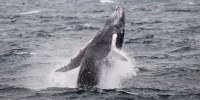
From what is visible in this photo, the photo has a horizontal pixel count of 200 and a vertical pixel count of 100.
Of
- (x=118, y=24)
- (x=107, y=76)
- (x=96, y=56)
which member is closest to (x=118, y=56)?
(x=96, y=56)

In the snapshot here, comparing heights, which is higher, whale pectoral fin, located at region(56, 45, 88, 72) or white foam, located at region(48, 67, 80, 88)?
whale pectoral fin, located at region(56, 45, 88, 72)

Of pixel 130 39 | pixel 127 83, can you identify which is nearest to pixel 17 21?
pixel 130 39

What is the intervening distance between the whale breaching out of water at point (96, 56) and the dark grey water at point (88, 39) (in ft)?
1.41

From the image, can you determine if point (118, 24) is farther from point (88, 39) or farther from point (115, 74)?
point (88, 39)

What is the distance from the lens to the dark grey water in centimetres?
1186

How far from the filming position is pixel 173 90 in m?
Answer: 11.9

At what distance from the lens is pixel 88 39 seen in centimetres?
2144

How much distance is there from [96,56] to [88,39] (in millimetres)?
9644

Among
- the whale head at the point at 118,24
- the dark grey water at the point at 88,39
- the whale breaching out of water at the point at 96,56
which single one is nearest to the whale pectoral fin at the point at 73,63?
the whale breaching out of water at the point at 96,56

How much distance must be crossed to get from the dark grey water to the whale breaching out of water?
43cm

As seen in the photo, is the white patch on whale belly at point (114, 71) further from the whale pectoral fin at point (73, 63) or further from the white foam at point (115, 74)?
the whale pectoral fin at point (73, 63)

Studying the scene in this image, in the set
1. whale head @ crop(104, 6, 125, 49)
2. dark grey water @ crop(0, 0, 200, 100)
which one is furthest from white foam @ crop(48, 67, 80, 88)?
whale head @ crop(104, 6, 125, 49)

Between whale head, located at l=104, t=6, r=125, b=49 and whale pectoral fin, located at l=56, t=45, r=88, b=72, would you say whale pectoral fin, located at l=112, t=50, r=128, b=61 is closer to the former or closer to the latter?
whale head, located at l=104, t=6, r=125, b=49

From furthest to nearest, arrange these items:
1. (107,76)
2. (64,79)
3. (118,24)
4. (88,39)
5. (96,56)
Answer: (88,39) < (64,79) < (118,24) < (107,76) < (96,56)
